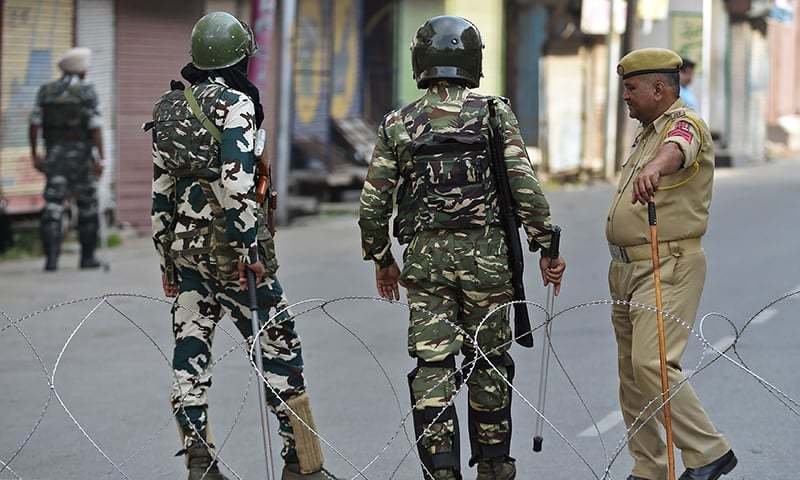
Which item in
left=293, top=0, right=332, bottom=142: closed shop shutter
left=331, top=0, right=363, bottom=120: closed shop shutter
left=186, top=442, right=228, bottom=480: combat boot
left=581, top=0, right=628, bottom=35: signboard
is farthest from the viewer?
left=581, top=0, right=628, bottom=35: signboard

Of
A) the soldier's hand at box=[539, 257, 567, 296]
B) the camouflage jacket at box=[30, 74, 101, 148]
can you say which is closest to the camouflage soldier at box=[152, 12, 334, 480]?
the soldier's hand at box=[539, 257, 567, 296]

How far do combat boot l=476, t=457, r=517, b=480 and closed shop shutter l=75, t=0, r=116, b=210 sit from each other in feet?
35.0

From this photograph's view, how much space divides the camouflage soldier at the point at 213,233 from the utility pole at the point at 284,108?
11.1m

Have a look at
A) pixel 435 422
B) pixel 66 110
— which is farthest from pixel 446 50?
pixel 66 110

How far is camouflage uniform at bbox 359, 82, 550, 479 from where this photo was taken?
17.4 ft

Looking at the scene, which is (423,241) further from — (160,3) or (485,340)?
(160,3)

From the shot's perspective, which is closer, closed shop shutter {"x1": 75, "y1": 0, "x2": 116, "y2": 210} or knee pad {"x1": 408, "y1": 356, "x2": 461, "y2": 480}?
knee pad {"x1": 408, "y1": 356, "x2": 461, "y2": 480}

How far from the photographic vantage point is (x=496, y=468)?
18.1 feet

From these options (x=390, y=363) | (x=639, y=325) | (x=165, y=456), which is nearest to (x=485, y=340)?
(x=639, y=325)

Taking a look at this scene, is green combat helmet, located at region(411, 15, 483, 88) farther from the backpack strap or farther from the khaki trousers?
the khaki trousers

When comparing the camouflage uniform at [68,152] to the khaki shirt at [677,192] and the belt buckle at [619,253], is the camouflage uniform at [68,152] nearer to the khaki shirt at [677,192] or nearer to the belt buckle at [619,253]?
the belt buckle at [619,253]

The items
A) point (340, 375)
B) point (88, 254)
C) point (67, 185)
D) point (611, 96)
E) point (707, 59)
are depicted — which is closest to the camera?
point (340, 375)

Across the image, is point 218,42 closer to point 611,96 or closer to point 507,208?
point 507,208

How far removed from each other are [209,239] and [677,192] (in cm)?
174
